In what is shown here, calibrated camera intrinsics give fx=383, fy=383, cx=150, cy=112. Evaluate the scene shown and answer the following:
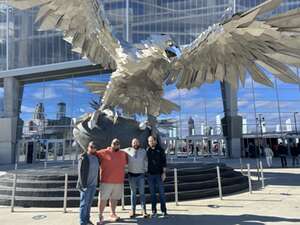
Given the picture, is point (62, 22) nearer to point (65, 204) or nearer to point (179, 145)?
point (65, 204)

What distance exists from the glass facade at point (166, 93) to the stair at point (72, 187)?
26322 millimetres

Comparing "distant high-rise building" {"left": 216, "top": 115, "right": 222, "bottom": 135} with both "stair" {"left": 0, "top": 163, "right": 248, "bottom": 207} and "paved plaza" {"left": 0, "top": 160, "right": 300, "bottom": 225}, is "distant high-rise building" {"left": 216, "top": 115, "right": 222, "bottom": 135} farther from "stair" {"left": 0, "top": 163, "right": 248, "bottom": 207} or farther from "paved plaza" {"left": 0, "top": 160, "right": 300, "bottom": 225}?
"paved plaza" {"left": 0, "top": 160, "right": 300, "bottom": 225}

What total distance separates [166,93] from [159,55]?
28.9 meters

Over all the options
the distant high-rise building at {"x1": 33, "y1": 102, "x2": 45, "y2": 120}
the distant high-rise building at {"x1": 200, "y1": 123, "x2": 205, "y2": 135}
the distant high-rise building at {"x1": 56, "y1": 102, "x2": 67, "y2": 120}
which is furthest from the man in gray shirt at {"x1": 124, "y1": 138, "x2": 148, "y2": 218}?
the distant high-rise building at {"x1": 33, "y1": 102, "x2": 45, "y2": 120}

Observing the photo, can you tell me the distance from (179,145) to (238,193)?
90.5ft

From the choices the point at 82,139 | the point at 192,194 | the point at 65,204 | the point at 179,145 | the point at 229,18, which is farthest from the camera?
the point at 179,145

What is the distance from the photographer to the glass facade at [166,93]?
3931cm

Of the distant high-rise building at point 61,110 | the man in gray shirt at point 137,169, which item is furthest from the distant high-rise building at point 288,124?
the man in gray shirt at point 137,169

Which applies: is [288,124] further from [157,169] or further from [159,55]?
[157,169]

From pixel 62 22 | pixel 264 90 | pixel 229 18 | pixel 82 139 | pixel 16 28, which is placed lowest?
pixel 82 139

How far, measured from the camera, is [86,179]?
723cm

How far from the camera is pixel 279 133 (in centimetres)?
3978

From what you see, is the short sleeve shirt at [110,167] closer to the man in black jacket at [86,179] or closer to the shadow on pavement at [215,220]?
the man in black jacket at [86,179]

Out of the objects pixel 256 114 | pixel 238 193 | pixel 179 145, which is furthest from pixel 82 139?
pixel 256 114
